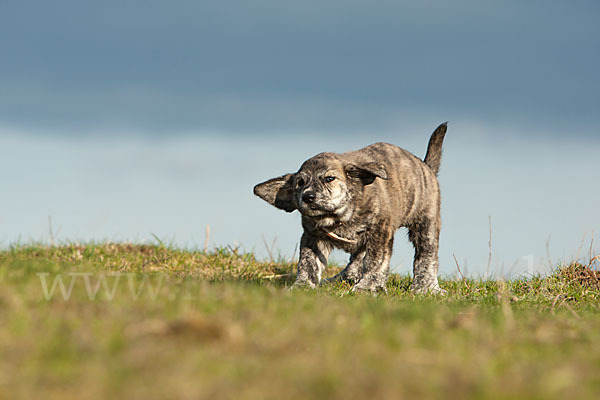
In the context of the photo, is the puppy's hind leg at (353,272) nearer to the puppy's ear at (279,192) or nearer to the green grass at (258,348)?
the puppy's ear at (279,192)

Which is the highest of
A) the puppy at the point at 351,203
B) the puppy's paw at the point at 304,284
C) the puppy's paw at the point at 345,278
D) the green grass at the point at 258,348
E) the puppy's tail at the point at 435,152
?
the puppy's tail at the point at 435,152

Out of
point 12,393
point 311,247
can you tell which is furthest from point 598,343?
point 311,247

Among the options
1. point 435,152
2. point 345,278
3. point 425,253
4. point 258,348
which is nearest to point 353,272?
point 345,278

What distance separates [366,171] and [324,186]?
2.28ft

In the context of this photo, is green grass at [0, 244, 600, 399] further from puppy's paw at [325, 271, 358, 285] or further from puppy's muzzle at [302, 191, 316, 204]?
puppy's paw at [325, 271, 358, 285]

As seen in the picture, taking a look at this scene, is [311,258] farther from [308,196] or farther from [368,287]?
[308,196]

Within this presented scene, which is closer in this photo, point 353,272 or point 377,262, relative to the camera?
point 377,262

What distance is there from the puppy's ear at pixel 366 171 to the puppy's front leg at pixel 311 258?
1079 millimetres

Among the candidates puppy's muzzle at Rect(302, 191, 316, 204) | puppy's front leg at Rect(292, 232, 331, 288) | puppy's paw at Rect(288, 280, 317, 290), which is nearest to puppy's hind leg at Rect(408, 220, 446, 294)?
puppy's front leg at Rect(292, 232, 331, 288)

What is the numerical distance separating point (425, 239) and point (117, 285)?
20.0ft

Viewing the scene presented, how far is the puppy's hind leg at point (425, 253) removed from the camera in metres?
9.55

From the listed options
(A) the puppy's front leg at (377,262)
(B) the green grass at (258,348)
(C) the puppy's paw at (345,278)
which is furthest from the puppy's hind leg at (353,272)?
(B) the green grass at (258,348)

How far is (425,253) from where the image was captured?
31.7ft

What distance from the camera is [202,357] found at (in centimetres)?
287
